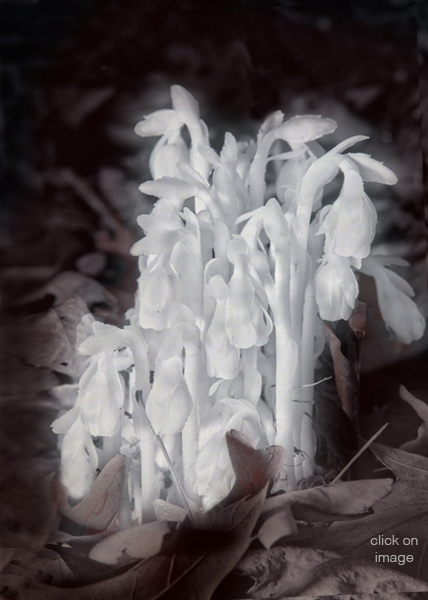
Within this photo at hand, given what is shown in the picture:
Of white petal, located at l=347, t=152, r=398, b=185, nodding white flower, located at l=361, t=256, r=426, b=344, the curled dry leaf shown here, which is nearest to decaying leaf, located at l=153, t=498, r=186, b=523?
the curled dry leaf

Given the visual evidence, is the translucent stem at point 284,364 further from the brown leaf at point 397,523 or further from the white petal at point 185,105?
the white petal at point 185,105

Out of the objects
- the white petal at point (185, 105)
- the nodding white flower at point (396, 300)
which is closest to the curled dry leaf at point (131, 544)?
the nodding white flower at point (396, 300)

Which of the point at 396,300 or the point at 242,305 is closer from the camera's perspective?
the point at 242,305

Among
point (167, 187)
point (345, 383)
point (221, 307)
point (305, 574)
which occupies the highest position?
point (167, 187)

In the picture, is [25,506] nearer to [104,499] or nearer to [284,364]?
[104,499]

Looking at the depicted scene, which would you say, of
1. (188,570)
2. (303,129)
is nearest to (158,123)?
(303,129)

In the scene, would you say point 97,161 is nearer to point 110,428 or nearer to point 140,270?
point 140,270

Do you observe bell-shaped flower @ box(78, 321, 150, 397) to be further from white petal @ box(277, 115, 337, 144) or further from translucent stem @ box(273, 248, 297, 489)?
white petal @ box(277, 115, 337, 144)
